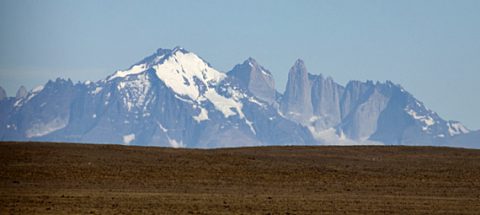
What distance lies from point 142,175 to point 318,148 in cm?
1983

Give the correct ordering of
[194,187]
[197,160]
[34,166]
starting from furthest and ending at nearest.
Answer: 1. [197,160]
2. [34,166]
3. [194,187]

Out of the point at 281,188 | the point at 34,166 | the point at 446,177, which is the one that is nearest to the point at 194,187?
the point at 281,188

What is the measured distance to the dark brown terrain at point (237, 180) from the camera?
43938mm

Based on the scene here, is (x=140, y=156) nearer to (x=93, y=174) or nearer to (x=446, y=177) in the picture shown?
(x=93, y=174)

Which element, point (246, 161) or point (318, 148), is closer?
point (246, 161)

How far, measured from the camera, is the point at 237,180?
5650 cm

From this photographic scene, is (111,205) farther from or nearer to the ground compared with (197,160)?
nearer to the ground

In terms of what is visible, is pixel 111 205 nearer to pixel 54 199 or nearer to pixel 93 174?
pixel 54 199

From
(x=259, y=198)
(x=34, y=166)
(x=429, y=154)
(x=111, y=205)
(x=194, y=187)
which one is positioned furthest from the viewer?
(x=429, y=154)

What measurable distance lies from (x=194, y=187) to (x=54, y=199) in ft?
31.6

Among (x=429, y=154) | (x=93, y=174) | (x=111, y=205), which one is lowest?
(x=111, y=205)

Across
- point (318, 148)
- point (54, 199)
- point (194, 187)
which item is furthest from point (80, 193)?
point (318, 148)

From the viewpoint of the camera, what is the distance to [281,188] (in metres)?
53.5

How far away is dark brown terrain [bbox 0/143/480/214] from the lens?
144 ft
